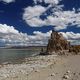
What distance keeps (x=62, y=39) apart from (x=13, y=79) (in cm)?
8219

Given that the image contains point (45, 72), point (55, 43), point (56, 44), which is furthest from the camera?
point (55, 43)

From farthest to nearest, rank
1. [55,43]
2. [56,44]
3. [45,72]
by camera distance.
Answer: [55,43], [56,44], [45,72]

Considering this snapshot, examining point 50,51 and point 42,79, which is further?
point 50,51

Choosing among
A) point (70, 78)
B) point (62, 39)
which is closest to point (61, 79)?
point (70, 78)

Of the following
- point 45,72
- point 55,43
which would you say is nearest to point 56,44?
point 55,43

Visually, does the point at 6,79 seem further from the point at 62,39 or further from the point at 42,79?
the point at 62,39

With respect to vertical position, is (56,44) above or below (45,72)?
above

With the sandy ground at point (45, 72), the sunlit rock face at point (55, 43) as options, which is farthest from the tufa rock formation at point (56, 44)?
the sandy ground at point (45, 72)

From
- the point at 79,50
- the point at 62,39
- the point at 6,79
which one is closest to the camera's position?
the point at 6,79

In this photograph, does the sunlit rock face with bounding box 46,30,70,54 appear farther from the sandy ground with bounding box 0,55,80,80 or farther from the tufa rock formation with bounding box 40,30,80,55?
the sandy ground with bounding box 0,55,80,80

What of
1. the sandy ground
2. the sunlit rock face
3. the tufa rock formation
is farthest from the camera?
the sunlit rock face

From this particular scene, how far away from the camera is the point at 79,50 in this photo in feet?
277

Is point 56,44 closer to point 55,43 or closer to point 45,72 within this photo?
point 55,43

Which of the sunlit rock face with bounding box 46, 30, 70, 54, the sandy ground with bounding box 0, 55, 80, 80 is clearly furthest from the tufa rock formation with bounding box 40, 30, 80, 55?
the sandy ground with bounding box 0, 55, 80, 80
